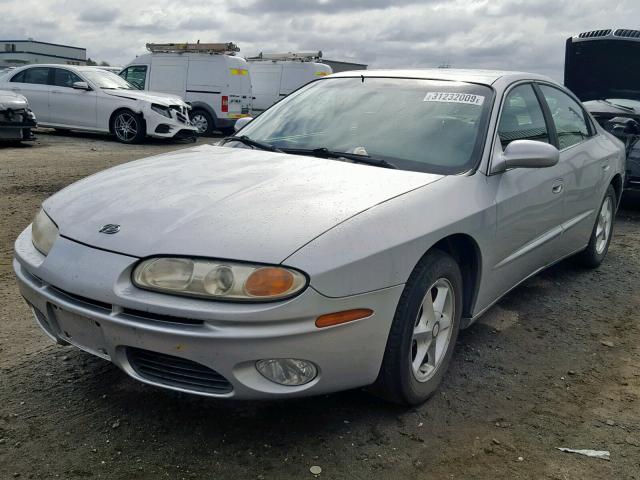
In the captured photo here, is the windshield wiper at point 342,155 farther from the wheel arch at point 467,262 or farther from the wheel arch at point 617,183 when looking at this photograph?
the wheel arch at point 617,183

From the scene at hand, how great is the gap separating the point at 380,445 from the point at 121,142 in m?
12.0

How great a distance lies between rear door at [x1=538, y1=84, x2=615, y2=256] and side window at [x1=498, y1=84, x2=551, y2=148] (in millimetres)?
214

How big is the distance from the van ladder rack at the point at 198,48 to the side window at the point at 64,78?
3225 millimetres

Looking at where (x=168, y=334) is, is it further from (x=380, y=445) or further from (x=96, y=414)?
(x=380, y=445)

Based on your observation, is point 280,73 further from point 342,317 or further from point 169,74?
point 342,317

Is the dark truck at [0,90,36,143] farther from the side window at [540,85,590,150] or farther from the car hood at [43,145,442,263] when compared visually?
the side window at [540,85,590,150]

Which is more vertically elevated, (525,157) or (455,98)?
(455,98)

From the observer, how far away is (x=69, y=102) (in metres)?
13.6

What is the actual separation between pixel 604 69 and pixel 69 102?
33.7 feet

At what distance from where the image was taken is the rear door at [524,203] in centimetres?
332

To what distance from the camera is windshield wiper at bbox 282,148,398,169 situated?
10.3 feet

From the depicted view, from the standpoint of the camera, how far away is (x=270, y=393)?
235 cm

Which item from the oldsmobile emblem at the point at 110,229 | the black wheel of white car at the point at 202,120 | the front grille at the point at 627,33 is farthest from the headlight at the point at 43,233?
the black wheel of white car at the point at 202,120

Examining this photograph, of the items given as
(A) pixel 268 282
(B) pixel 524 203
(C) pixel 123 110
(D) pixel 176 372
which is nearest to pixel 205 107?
(C) pixel 123 110
